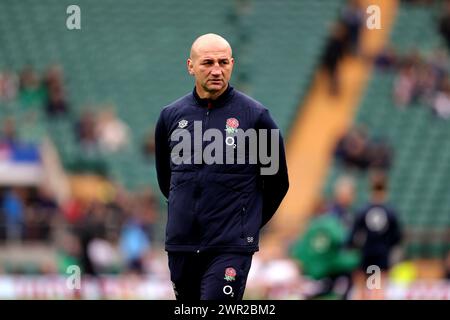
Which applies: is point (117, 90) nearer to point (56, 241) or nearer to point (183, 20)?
point (183, 20)

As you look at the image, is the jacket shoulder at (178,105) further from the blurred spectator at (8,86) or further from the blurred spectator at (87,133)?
the blurred spectator at (8,86)

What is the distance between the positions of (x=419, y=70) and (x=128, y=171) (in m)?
5.45

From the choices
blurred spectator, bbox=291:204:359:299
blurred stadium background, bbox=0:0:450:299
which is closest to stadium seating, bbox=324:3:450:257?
blurred stadium background, bbox=0:0:450:299

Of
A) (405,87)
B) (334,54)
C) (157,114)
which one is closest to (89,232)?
(157,114)

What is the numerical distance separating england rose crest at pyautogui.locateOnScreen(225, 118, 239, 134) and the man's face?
0.63 ft

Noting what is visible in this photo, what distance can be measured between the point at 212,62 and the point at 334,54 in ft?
55.7

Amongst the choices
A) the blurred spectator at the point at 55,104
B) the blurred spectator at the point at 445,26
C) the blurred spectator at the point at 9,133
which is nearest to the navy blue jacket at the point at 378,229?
the blurred spectator at the point at 9,133

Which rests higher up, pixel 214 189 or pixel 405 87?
pixel 405 87

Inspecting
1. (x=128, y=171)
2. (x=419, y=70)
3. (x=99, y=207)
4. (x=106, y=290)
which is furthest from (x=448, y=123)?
(x=106, y=290)

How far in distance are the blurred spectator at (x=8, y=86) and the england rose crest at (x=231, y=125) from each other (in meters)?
15.2

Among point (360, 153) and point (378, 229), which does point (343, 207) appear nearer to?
point (360, 153)

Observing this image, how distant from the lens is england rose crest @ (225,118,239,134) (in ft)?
23.6

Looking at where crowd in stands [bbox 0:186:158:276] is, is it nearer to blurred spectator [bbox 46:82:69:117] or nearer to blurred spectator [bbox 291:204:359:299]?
blurred spectator [bbox 46:82:69:117]

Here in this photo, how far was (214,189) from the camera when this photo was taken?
7.20 meters
